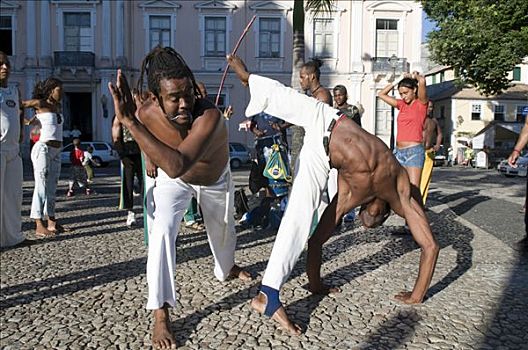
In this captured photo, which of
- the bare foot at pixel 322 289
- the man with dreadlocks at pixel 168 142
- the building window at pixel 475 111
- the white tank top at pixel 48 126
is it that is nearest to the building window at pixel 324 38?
the building window at pixel 475 111

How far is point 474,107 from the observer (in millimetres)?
38719

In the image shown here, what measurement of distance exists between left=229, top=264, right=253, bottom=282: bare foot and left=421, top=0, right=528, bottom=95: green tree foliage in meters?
11.3

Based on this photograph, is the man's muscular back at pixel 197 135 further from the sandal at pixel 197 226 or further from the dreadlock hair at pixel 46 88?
the dreadlock hair at pixel 46 88

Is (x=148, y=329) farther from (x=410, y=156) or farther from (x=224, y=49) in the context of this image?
(x=224, y=49)

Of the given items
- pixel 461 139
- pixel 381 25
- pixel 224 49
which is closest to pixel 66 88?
pixel 224 49

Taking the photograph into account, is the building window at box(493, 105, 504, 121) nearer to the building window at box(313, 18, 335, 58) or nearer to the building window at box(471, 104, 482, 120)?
the building window at box(471, 104, 482, 120)

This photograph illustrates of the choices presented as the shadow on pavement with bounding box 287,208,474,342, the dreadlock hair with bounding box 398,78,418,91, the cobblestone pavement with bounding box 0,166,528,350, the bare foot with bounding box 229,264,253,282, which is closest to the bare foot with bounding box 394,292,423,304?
the cobblestone pavement with bounding box 0,166,528,350

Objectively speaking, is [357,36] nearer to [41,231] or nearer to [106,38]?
[106,38]

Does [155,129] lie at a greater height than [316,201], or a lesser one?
greater

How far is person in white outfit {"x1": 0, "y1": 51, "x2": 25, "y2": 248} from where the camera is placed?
5.41 metres

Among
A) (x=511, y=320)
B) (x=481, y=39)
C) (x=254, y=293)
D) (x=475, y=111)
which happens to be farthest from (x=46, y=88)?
(x=475, y=111)

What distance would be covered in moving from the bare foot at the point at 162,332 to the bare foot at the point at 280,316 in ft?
1.94

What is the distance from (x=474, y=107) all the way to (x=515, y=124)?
3749mm

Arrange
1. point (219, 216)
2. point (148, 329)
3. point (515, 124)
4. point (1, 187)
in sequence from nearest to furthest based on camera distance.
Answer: point (148, 329) < point (219, 216) < point (1, 187) < point (515, 124)
